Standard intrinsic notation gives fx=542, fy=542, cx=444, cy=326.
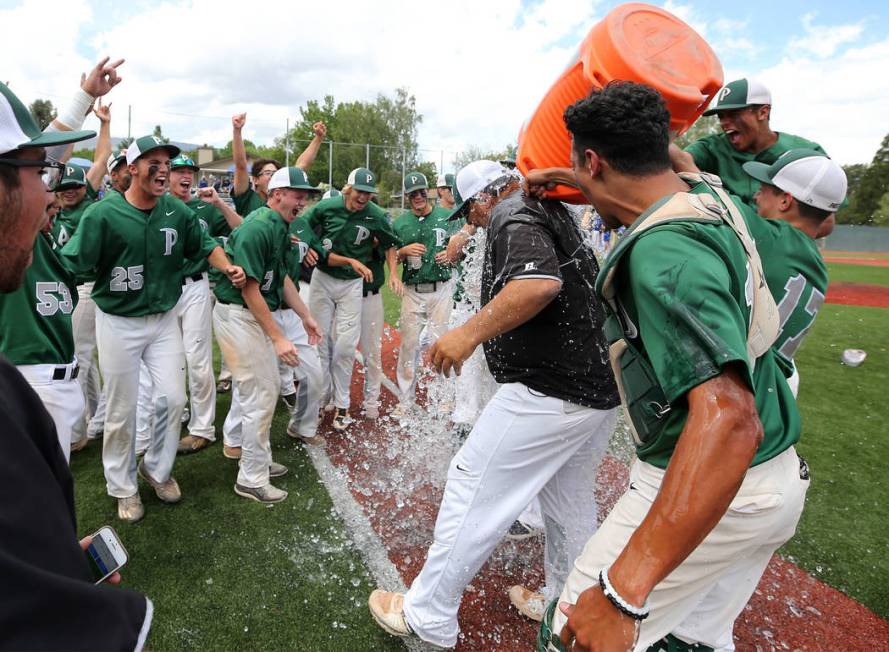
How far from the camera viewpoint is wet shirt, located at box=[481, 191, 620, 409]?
253 centimetres

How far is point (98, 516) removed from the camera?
386cm

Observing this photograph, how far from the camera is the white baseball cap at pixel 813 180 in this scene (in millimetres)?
2887

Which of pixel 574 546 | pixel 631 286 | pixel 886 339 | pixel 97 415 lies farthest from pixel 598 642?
pixel 886 339

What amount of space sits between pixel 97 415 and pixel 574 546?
4642 millimetres

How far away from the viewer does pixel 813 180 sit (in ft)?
9.52

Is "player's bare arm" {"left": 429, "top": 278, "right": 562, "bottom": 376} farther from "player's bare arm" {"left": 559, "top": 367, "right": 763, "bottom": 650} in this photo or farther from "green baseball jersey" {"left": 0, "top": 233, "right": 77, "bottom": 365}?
"green baseball jersey" {"left": 0, "top": 233, "right": 77, "bottom": 365}

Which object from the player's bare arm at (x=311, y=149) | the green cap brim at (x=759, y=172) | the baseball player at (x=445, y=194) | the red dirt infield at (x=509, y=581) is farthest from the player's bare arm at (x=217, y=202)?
the green cap brim at (x=759, y=172)

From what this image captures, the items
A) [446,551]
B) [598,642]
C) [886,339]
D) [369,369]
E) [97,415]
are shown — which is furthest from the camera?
[886,339]

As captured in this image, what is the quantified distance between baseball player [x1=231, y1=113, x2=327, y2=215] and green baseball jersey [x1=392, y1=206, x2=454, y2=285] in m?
1.42

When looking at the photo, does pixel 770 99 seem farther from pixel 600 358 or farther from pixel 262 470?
pixel 262 470

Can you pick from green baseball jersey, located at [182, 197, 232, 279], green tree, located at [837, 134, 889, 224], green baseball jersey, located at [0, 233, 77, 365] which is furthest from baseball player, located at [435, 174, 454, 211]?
green tree, located at [837, 134, 889, 224]

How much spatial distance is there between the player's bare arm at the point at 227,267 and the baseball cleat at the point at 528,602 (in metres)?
2.74

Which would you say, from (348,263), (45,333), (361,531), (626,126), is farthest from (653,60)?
(348,263)

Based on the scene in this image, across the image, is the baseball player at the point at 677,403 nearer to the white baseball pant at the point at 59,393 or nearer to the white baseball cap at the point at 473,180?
the white baseball cap at the point at 473,180
